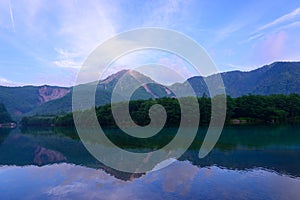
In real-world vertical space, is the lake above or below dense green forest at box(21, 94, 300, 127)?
below

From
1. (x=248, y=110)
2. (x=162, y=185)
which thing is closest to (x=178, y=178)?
(x=162, y=185)

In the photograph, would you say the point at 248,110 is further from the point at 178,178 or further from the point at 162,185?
the point at 162,185

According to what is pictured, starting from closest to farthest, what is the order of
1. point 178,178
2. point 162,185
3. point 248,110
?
Answer: 1. point 162,185
2. point 178,178
3. point 248,110

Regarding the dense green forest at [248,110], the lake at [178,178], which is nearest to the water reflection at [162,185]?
the lake at [178,178]

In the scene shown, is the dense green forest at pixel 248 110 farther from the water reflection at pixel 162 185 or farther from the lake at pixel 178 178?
the water reflection at pixel 162 185

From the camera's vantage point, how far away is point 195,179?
56.0 ft

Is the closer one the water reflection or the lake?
the water reflection

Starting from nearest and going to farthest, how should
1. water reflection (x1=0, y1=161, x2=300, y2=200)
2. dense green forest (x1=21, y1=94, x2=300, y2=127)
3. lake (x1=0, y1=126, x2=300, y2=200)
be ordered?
1. water reflection (x1=0, y1=161, x2=300, y2=200)
2. lake (x1=0, y1=126, x2=300, y2=200)
3. dense green forest (x1=21, y1=94, x2=300, y2=127)

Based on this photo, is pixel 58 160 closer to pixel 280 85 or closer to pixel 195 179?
pixel 195 179

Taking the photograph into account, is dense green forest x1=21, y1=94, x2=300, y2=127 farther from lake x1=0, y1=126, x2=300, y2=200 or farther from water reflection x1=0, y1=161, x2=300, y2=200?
water reflection x1=0, y1=161, x2=300, y2=200

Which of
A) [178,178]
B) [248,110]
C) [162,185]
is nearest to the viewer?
[162,185]

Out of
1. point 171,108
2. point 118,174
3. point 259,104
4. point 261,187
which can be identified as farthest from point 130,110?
point 261,187

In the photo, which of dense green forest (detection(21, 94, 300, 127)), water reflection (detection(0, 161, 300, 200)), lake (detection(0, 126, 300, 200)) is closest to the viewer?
water reflection (detection(0, 161, 300, 200))

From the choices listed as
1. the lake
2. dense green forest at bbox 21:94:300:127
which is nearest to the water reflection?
the lake
